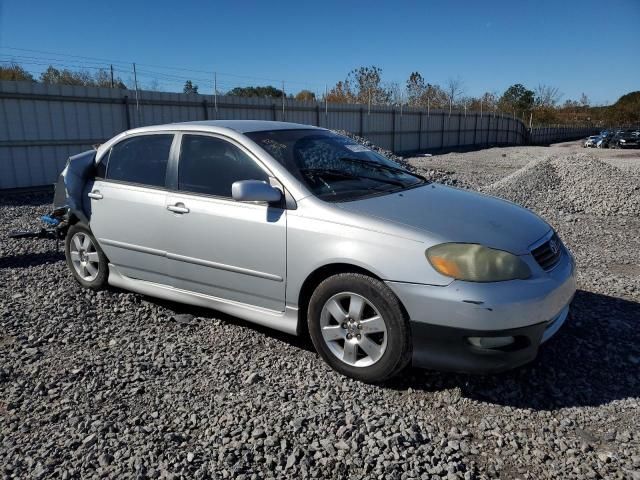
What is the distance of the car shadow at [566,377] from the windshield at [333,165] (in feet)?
4.54

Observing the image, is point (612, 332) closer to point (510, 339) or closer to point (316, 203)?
point (510, 339)

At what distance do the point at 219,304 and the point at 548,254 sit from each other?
2.42 m

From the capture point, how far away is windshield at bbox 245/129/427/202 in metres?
3.60

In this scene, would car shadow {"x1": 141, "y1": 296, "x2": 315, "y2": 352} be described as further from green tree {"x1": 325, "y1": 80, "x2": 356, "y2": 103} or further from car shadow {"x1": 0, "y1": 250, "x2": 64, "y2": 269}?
green tree {"x1": 325, "y1": 80, "x2": 356, "y2": 103}

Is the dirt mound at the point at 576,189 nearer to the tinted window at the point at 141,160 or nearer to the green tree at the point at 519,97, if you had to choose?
the tinted window at the point at 141,160

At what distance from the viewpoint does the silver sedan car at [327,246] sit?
290 centimetres

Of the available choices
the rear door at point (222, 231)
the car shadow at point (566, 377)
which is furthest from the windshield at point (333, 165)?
the car shadow at point (566, 377)

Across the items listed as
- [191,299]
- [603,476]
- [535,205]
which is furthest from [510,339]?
[535,205]

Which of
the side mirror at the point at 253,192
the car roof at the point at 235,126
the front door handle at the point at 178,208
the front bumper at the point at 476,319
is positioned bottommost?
the front bumper at the point at 476,319

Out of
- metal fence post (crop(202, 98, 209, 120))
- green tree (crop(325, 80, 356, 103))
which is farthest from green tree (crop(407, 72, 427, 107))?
metal fence post (crop(202, 98, 209, 120))

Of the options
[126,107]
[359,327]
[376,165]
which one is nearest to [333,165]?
[376,165]

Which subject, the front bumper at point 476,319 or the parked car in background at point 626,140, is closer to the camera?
the front bumper at point 476,319

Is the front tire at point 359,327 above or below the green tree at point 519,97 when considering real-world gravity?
below

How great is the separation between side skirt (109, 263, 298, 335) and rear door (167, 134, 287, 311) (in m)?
0.05
